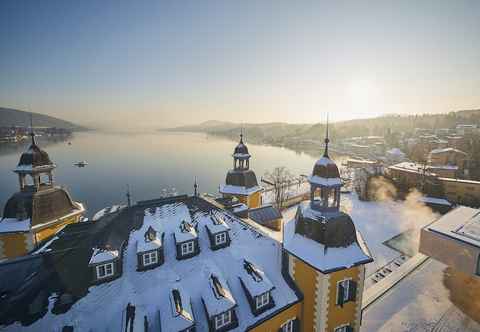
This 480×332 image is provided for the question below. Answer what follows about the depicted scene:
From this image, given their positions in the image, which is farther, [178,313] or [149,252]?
[149,252]

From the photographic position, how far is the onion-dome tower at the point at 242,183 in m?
21.2

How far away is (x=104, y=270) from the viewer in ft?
28.3

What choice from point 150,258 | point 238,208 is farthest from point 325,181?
point 238,208

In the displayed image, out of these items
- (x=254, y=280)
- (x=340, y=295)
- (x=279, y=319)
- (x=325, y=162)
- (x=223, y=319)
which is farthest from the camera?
(x=325, y=162)

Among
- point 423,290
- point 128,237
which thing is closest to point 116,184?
point 128,237

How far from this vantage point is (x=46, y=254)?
29.6ft

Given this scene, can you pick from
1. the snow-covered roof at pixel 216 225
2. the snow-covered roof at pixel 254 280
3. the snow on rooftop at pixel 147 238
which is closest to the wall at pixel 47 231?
the snow on rooftop at pixel 147 238

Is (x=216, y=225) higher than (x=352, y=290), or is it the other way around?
(x=216, y=225)

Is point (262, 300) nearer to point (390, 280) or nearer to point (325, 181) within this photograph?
point (325, 181)

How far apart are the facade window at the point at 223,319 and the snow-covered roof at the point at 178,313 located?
1047mm

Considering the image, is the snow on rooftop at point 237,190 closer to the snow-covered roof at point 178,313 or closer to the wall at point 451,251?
the snow-covered roof at point 178,313

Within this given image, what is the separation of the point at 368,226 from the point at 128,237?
28.6 metres

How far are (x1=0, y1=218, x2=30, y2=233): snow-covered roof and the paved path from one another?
70.1 ft

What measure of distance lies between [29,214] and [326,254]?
1648 centimetres
